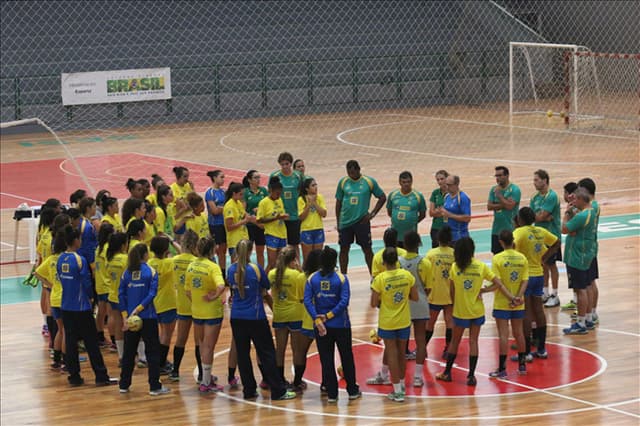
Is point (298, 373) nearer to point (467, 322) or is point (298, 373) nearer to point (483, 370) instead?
point (467, 322)

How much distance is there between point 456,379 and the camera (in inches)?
437

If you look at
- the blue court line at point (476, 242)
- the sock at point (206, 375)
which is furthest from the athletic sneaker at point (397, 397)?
the blue court line at point (476, 242)

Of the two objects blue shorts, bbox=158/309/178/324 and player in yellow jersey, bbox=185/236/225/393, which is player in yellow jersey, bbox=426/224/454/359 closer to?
player in yellow jersey, bbox=185/236/225/393

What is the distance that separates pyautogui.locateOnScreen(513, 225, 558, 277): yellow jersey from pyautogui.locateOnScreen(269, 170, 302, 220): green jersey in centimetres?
395

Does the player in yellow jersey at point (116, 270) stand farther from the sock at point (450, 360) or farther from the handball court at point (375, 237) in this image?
the sock at point (450, 360)

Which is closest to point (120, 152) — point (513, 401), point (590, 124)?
point (590, 124)

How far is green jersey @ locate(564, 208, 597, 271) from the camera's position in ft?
40.7

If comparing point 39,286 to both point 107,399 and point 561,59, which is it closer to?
point 107,399

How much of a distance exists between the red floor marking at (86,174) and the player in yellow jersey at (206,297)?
42.0 ft

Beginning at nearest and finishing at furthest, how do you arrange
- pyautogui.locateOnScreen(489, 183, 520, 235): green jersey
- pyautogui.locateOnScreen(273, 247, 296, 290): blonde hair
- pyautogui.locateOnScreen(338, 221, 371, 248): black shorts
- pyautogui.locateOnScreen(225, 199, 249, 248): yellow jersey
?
pyautogui.locateOnScreen(273, 247, 296, 290): blonde hair < pyautogui.locateOnScreen(489, 183, 520, 235): green jersey < pyautogui.locateOnScreen(225, 199, 249, 248): yellow jersey < pyautogui.locateOnScreen(338, 221, 371, 248): black shorts

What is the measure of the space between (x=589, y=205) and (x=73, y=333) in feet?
19.0

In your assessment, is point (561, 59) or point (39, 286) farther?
point (561, 59)

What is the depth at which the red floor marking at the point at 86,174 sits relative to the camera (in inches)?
956

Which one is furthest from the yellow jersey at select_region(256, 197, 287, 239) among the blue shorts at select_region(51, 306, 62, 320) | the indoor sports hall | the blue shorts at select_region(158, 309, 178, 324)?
the blue shorts at select_region(51, 306, 62, 320)
